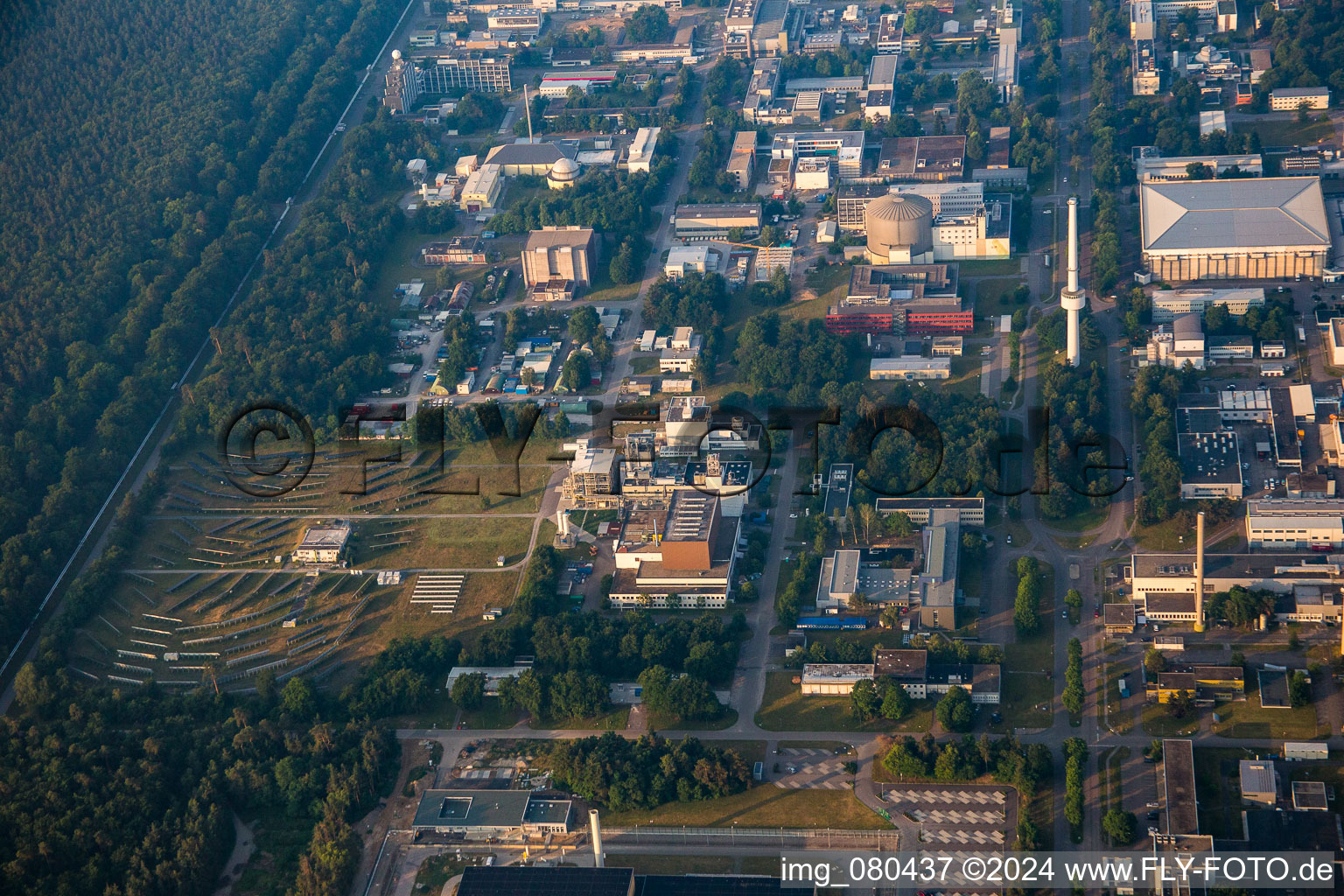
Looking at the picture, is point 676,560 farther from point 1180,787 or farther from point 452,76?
point 452,76

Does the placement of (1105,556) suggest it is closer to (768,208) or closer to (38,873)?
(768,208)

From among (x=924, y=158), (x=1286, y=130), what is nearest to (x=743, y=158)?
(x=924, y=158)

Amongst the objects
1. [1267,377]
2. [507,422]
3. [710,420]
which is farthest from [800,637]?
[1267,377]

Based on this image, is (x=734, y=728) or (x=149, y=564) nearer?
(x=734, y=728)

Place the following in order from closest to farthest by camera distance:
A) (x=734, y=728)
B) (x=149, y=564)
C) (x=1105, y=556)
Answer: (x=734, y=728), (x=1105, y=556), (x=149, y=564)

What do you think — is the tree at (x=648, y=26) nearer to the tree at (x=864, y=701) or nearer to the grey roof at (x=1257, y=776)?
the tree at (x=864, y=701)

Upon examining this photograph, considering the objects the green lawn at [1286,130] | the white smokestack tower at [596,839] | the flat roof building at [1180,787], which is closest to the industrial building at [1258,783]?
the flat roof building at [1180,787]

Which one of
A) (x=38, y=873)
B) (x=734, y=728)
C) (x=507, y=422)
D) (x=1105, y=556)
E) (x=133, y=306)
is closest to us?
(x=38, y=873)
